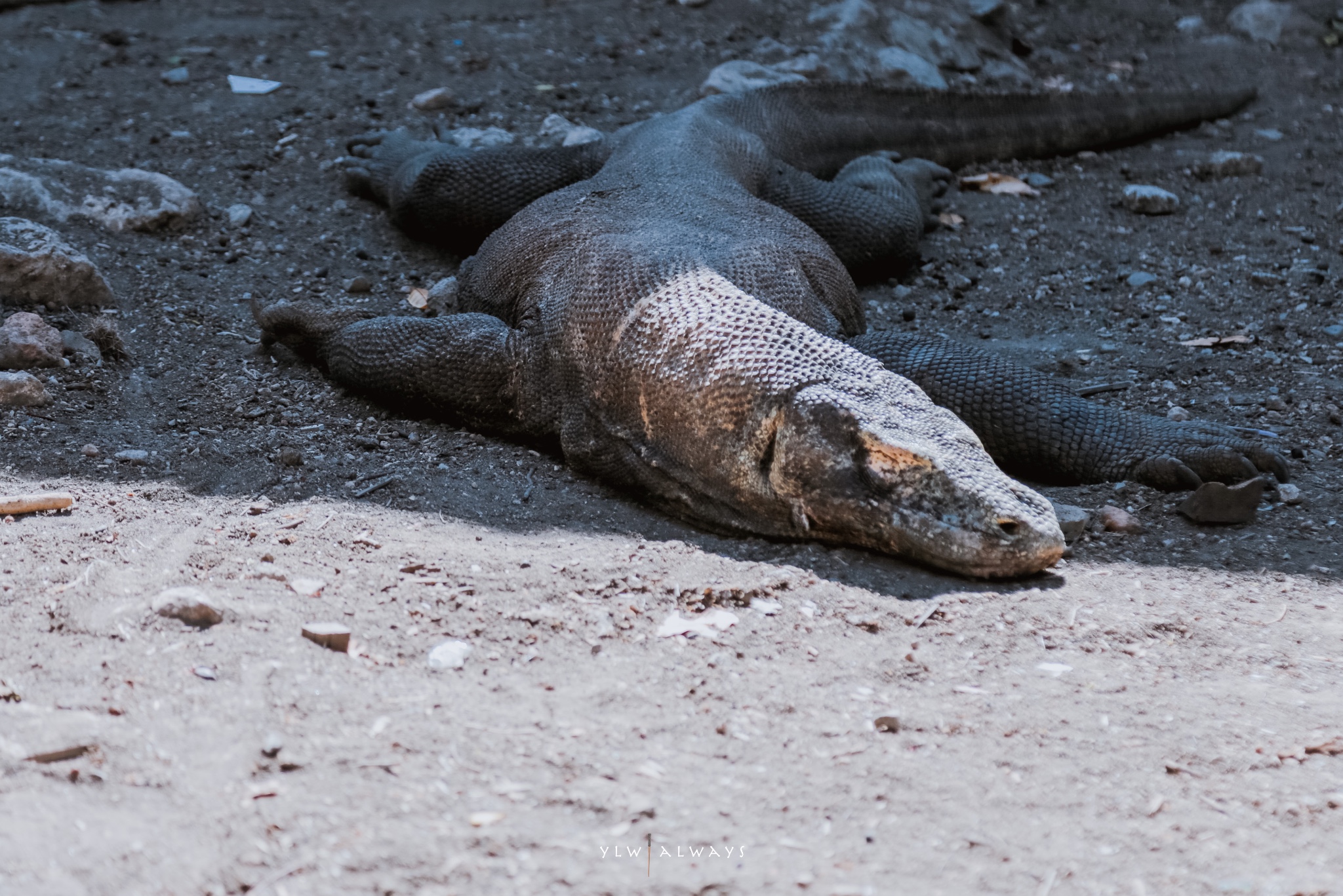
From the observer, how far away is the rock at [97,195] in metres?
4.52

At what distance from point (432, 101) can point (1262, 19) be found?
249 inches

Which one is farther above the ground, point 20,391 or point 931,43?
point 931,43

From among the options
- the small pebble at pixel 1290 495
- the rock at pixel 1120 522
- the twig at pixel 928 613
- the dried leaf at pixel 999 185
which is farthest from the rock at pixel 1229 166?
the twig at pixel 928 613

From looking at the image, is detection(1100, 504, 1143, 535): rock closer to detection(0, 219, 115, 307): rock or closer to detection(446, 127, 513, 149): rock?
detection(0, 219, 115, 307): rock

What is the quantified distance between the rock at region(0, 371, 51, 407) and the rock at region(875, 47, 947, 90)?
5.46 metres

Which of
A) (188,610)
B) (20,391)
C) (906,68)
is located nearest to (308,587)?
(188,610)

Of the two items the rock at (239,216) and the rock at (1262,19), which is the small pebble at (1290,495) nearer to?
the rock at (239,216)

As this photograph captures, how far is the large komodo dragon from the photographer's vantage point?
9.14 feet

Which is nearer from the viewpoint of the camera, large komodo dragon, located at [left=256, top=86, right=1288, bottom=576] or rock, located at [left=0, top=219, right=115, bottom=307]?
large komodo dragon, located at [left=256, top=86, right=1288, bottom=576]

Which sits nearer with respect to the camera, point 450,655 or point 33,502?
point 450,655

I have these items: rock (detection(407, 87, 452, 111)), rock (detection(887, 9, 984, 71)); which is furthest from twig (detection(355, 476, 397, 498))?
rock (detection(887, 9, 984, 71))

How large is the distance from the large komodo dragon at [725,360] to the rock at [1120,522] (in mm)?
231

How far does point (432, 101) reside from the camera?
20.4ft

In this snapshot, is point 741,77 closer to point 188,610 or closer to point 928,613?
point 928,613
